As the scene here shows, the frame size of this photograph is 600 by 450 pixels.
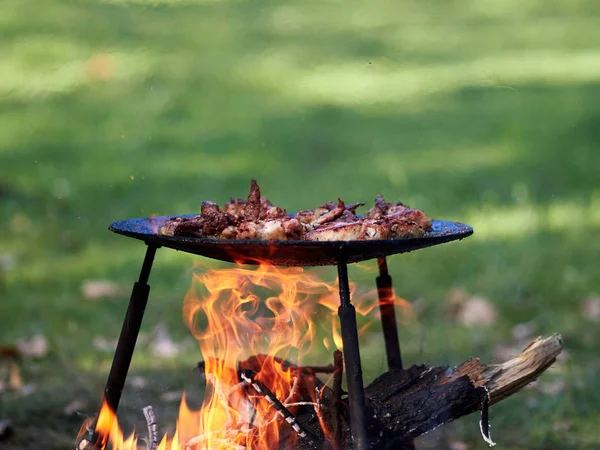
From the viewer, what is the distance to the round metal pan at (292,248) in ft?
8.23

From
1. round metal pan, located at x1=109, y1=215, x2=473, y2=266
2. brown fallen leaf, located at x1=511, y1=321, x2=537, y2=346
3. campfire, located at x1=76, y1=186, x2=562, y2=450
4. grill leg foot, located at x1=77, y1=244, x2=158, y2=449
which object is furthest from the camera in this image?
brown fallen leaf, located at x1=511, y1=321, x2=537, y2=346

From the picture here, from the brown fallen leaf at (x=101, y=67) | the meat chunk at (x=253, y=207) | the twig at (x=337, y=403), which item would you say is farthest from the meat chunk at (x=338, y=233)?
the brown fallen leaf at (x=101, y=67)

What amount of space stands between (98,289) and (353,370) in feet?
11.3

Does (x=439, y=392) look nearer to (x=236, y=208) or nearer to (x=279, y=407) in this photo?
(x=279, y=407)

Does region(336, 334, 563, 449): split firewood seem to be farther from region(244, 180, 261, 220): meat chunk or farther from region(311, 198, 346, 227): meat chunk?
region(244, 180, 261, 220): meat chunk

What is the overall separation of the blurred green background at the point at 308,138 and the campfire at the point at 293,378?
2.01 m

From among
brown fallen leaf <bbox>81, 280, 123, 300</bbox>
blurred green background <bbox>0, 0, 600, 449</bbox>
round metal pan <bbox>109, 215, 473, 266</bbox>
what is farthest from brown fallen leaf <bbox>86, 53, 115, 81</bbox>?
round metal pan <bbox>109, 215, 473, 266</bbox>

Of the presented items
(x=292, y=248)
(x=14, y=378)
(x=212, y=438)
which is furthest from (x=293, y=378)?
(x=14, y=378)

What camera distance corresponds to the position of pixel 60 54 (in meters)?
6.98

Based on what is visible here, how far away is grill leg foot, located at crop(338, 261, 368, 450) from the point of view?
256 centimetres

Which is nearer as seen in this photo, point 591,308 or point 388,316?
Result: point 388,316

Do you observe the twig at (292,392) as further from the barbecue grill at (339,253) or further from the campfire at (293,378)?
the barbecue grill at (339,253)

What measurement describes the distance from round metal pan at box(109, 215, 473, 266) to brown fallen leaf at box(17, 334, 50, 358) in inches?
92.4

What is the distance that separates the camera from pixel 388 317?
3.46 m
